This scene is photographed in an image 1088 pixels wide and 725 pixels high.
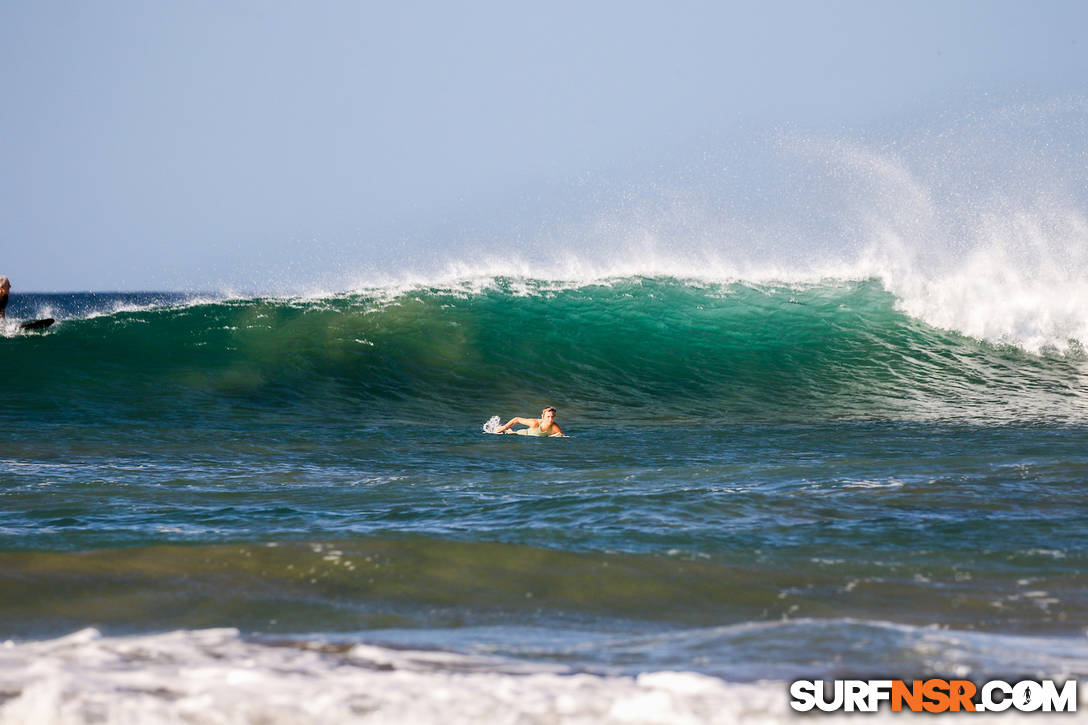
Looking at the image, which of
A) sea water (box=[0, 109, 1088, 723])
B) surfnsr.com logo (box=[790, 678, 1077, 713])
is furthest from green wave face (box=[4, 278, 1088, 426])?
surfnsr.com logo (box=[790, 678, 1077, 713])

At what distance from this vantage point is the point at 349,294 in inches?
731

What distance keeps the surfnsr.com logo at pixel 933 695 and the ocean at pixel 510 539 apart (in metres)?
0.08

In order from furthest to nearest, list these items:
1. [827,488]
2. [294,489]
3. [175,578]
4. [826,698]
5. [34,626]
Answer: [294,489]
[827,488]
[175,578]
[34,626]
[826,698]

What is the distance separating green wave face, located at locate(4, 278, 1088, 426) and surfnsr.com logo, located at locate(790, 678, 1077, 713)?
9.39m

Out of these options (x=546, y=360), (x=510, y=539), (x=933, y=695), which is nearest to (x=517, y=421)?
(x=546, y=360)

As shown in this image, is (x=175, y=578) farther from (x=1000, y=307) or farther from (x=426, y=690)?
(x=1000, y=307)

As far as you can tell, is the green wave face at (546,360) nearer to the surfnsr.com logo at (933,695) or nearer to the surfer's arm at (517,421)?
the surfer's arm at (517,421)

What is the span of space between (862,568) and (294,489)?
13.5 feet

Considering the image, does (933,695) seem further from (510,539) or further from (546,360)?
(546,360)

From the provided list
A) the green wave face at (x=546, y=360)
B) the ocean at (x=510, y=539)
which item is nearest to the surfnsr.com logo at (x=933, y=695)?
the ocean at (x=510, y=539)

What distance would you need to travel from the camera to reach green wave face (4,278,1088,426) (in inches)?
505

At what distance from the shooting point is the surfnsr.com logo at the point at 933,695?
2756 mm

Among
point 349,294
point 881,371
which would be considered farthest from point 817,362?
point 349,294

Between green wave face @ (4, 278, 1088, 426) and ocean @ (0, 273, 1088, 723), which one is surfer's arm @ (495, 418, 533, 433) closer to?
ocean @ (0, 273, 1088, 723)
